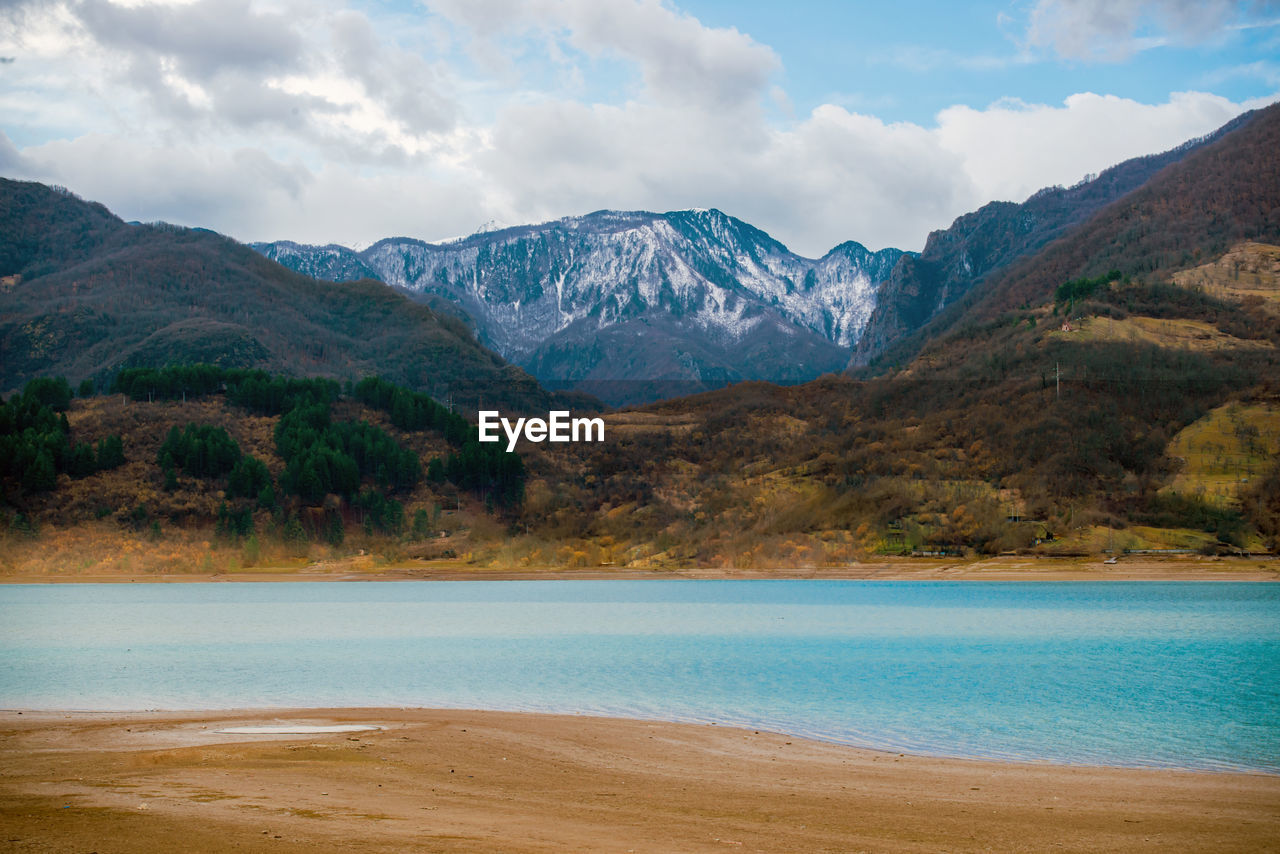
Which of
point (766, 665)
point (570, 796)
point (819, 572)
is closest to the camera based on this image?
point (570, 796)

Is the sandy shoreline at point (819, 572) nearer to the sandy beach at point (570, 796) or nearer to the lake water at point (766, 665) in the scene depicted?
the lake water at point (766, 665)

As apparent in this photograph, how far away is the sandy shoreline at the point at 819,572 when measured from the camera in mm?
101562

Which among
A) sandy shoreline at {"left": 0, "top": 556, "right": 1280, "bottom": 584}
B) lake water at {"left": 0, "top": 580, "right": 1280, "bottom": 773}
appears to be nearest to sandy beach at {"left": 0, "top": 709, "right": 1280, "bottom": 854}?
lake water at {"left": 0, "top": 580, "right": 1280, "bottom": 773}

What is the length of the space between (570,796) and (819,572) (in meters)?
103

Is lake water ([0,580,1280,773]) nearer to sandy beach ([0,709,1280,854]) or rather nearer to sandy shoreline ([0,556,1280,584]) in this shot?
sandy beach ([0,709,1280,854])

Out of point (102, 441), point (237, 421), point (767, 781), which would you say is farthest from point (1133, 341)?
point (767, 781)

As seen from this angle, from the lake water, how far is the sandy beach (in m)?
3.61

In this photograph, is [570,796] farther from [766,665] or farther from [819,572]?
[819,572]

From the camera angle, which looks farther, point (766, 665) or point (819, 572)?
point (819, 572)

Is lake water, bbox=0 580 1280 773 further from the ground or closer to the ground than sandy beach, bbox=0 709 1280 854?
closer to the ground

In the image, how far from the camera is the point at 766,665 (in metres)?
40.5

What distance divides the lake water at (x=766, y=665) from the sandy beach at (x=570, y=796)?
361 centimetres

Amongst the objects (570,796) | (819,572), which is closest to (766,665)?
(570,796)

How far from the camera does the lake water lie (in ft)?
88.2
